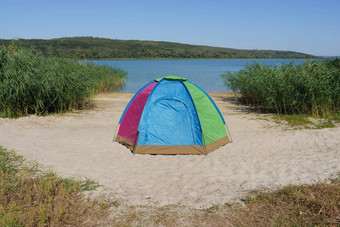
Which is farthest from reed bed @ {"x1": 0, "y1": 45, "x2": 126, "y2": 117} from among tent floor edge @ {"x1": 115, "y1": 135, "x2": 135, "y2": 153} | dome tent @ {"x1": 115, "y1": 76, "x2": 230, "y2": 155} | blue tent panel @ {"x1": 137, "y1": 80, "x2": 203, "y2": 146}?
blue tent panel @ {"x1": 137, "y1": 80, "x2": 203, "y2": 146}

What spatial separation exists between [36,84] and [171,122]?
584cm

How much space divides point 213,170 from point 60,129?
554 cm

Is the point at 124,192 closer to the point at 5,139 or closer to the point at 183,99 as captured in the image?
the point at 183,99

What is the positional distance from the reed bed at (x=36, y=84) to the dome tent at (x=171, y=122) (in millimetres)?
4673

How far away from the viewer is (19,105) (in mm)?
11586

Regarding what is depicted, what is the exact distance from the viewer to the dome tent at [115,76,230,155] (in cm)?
787

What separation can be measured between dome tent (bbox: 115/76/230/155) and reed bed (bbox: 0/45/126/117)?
467 cm

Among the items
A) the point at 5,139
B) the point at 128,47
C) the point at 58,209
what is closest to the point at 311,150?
the point at 58,209

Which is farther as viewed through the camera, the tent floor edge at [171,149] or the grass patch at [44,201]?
the tent floor edge at [171,149]

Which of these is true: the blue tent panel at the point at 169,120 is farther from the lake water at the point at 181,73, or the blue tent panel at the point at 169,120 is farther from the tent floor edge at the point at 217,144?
the lake water at the point at 181,73

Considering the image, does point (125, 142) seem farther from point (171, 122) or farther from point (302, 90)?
point (302, 90)

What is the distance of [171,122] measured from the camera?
26.4 ft

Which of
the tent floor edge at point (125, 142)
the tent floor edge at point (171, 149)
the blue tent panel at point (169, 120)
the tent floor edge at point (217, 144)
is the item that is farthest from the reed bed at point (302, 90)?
the tent floor edge at point (125, 142)

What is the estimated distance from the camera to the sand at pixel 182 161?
554cm
